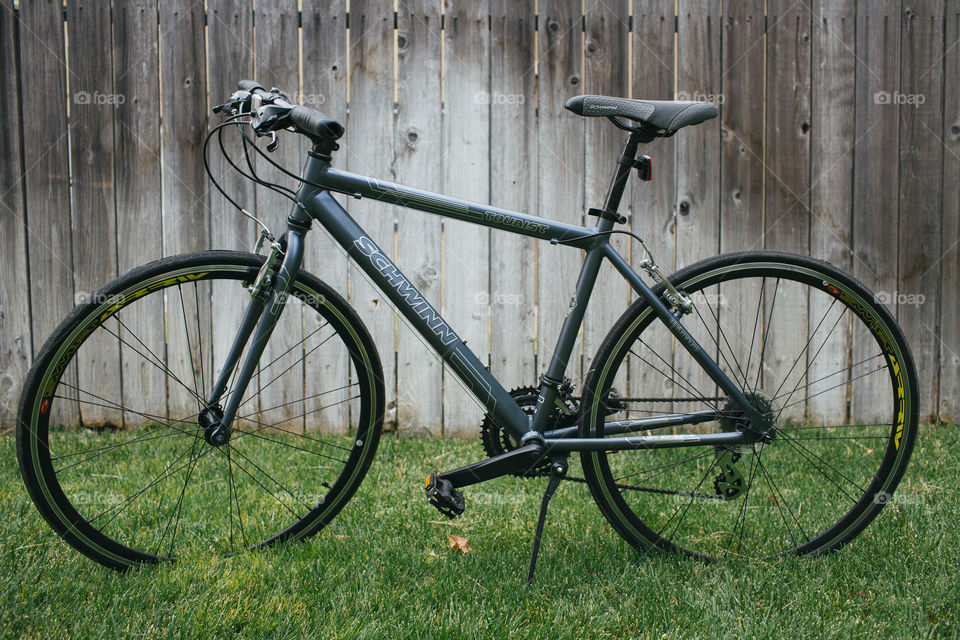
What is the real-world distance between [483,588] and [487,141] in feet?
6.69

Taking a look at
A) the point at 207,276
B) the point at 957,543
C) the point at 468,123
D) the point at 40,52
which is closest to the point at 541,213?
the point at 468,123

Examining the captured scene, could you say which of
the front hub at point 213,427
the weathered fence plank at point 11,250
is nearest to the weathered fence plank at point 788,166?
the front hub at point 213,427

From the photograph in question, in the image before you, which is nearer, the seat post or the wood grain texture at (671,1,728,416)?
the seat post

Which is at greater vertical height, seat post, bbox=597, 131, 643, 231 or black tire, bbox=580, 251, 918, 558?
seat post, bbox=597, 131, 643, 231

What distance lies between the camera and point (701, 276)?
194 centimetres

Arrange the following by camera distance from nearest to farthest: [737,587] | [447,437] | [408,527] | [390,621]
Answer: [390,621] → [737,587] → [408,527] → [447,437]

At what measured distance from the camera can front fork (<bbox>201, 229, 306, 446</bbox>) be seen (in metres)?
1.84

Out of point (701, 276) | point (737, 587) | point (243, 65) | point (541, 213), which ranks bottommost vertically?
point (737, 587)

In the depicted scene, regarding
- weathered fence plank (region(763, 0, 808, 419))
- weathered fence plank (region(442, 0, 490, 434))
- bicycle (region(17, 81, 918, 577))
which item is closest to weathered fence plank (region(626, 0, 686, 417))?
weathered fence plank (region(763, 0, 808, 419))

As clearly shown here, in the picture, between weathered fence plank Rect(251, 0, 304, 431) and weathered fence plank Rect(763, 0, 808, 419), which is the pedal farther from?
weathered fence plank Rect(763, 0, 808, 419)

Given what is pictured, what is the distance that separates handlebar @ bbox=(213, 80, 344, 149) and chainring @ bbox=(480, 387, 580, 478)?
88cm

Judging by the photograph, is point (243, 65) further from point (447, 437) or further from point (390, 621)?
point (390, 621)

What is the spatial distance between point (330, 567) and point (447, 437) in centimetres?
138

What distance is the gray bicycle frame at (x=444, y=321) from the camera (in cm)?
187
